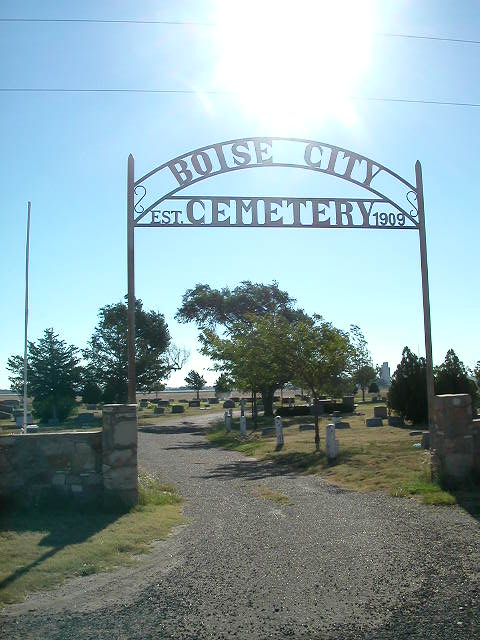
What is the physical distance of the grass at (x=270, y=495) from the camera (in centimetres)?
1055

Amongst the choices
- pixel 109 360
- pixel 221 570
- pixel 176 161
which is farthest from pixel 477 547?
pixel 109 360

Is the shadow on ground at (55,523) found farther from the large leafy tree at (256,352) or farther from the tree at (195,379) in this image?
the tree at (195,379)

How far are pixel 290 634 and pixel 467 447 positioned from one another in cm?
667

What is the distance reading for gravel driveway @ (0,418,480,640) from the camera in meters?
4.98

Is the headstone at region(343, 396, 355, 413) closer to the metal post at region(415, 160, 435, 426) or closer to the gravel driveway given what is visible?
the metal post at region(415, 160, 435, 426)

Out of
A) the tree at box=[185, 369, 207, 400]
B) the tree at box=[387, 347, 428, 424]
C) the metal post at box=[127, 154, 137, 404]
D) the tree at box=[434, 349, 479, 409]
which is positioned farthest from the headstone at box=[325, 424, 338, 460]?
the tree at box=[185, 369, 207, 400]

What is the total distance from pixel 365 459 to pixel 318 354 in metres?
4.90

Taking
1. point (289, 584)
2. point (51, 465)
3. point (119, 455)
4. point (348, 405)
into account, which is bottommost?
Result: point (289, 584)

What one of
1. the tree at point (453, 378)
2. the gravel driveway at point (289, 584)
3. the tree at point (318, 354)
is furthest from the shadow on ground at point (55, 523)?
the tree at point (453, 378)

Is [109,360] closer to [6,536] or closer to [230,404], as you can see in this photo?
[230,404]

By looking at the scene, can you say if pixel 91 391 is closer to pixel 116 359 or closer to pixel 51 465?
pixel 116 359

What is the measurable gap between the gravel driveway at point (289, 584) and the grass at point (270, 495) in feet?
3.16

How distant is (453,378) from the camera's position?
78.0 feet

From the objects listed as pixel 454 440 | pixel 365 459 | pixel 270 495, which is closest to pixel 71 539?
pixel 270 495
